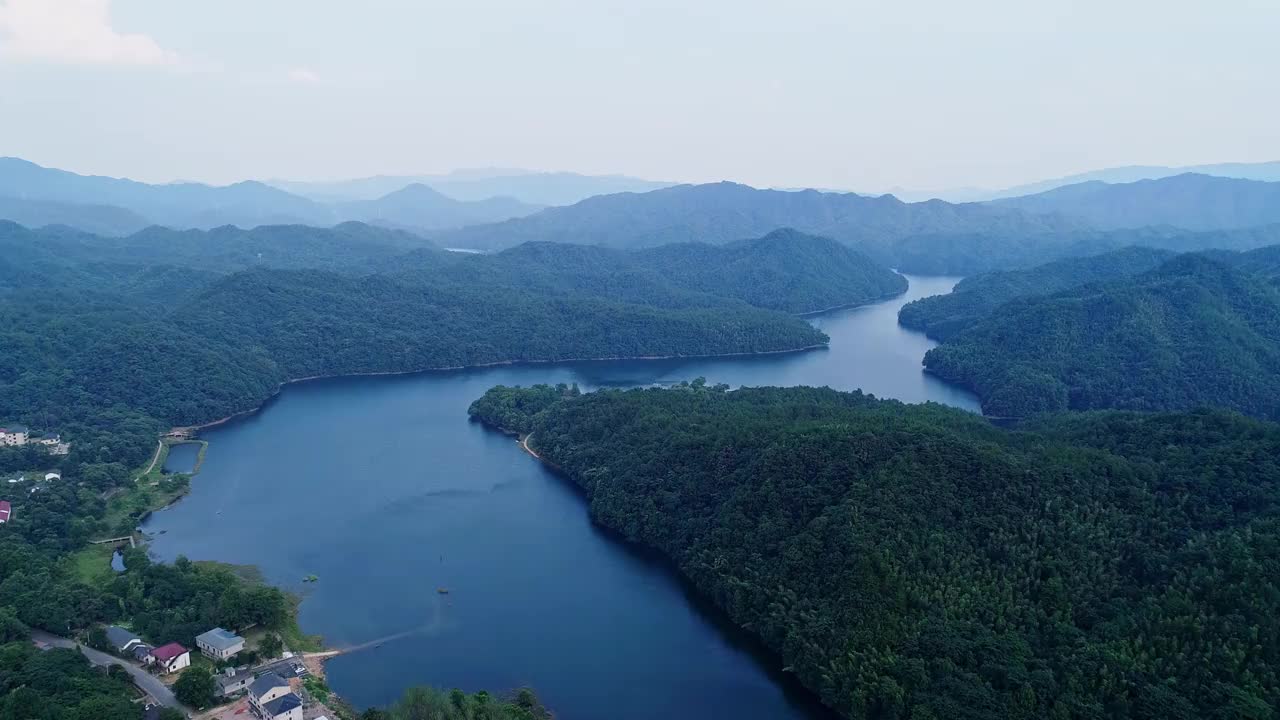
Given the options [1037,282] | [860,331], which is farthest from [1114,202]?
[860,331]

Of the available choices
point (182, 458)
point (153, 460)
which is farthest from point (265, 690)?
point (182, 458)

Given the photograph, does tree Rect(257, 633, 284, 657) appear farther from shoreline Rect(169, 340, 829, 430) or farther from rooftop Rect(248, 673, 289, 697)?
shoreline Rect(169, 340, 829, 430)

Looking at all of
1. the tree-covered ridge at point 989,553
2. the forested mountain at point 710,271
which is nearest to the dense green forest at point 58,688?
the tree-covered ridge at point 989,553

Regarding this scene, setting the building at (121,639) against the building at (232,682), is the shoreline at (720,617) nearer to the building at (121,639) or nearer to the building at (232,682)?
the building at (232,682)

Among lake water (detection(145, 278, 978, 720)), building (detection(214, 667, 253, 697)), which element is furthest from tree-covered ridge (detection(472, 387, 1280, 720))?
building (detection(214, 667, 253, 697))

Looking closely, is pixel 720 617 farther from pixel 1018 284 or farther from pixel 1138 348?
pixel 1018 284

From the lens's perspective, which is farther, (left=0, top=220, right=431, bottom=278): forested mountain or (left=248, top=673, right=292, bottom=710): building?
(left=0, top=220, right=431, bottom=278): forested mountain
